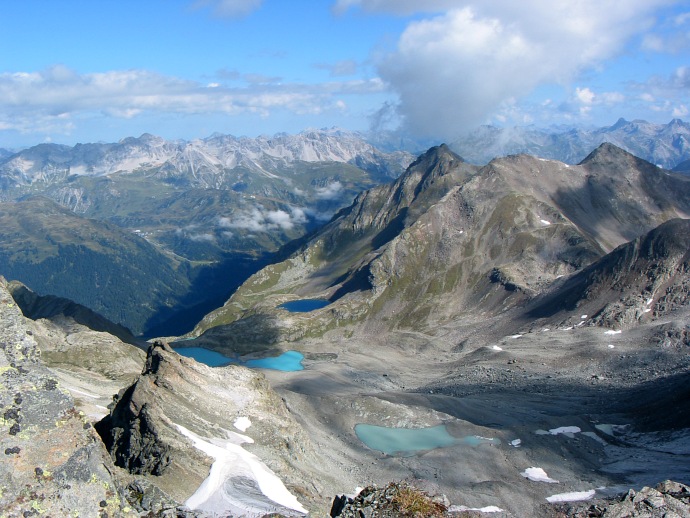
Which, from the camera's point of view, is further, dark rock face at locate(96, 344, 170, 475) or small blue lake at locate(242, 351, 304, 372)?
small blue lake at locate(242, 351, 304, 372)

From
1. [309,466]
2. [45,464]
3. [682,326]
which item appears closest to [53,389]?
[45,464]

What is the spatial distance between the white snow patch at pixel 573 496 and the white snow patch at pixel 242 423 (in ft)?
122

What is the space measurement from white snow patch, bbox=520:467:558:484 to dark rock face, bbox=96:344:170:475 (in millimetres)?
50483

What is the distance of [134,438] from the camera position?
5084 cm

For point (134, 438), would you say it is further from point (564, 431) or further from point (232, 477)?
point (564, 431)

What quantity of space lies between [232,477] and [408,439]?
48.5 metres

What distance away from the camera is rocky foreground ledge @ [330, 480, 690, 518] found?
27.1 metres

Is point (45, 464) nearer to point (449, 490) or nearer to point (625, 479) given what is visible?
point (449, 490)

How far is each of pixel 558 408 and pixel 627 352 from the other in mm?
41517

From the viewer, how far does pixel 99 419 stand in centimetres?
6047

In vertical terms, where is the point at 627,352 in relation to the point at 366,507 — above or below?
below

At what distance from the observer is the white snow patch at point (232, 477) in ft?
135

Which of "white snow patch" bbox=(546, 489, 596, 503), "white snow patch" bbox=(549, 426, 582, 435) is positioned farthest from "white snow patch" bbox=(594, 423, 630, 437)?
"white snow patch" bbox=(546, 489, 596, 503)

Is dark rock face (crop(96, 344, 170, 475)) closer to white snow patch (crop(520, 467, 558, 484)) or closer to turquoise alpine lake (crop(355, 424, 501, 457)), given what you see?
turquoise alpine lake (crop(355, 424, 501, 457))
